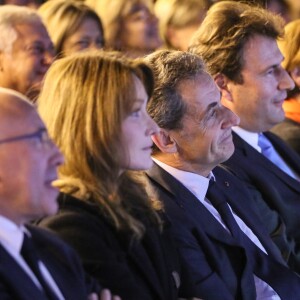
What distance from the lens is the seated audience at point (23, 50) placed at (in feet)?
11.4

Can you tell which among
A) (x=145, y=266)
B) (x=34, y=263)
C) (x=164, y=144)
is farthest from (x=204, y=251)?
(x=34, y=263)

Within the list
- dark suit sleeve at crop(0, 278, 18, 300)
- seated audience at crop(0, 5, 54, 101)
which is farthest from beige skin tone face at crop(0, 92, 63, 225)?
seated audience at crop(0, 5, 54, 101)

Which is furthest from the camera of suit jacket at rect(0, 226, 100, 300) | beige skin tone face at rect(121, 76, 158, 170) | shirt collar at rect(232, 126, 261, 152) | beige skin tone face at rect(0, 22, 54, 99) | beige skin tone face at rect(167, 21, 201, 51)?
beige skin tone face at rect(167, 21, 201, 51)

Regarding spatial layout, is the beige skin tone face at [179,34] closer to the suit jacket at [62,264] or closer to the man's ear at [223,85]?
the man's ear at [223,85]

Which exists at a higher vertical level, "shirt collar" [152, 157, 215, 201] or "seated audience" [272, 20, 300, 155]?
"shirt collar" [152, 157, 215, 201]

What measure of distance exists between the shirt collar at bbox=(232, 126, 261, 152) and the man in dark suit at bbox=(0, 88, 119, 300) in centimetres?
166

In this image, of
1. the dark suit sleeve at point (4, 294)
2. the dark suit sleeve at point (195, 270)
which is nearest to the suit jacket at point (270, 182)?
the dark suit sleeve at point (195, 270)

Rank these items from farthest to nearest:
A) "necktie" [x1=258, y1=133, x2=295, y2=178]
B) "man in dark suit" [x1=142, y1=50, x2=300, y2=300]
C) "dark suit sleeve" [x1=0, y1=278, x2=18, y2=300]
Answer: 1. "necktie" [x1=258, y1=133, x2=295, y2=178]
2. "man in dark suit" [x1=142, y1=50, x2=300, y2=300]
3. "dark suit sleeve" [x1=0, y1=278, x2=18, y2=300]

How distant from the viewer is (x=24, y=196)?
202cm

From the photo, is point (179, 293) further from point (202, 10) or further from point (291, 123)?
point (202, 10)

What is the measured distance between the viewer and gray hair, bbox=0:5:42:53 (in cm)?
353

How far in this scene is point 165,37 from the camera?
488 centimetres

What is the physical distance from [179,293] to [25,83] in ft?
3.71

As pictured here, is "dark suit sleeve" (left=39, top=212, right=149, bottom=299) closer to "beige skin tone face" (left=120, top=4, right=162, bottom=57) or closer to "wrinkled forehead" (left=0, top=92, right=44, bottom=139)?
"wrinkled forehead" (left=0, top=92, right=44, bottom=139)
